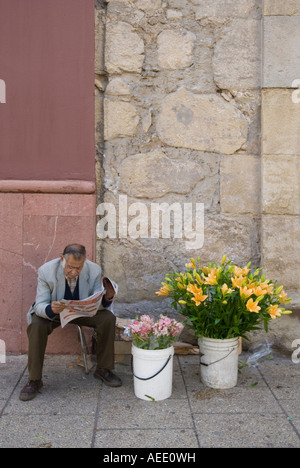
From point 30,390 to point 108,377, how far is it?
56 cm

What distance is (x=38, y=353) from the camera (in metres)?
3.29

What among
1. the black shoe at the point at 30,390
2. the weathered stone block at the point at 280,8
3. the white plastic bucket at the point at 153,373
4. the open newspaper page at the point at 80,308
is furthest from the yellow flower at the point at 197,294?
the weathered stone block at the point at 280,8

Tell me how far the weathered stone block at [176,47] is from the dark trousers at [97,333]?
219cm

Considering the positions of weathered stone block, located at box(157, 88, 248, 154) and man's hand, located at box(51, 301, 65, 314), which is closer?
man's hand, located at box(51, 301, 65, 314)

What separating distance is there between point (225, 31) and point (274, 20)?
41 centimetres

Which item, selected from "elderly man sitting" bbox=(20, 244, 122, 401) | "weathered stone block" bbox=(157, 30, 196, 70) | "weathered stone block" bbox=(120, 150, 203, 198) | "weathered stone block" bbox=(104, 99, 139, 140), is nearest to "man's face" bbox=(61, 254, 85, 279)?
"elderly man sitting" bbox=(20, 244, 122, 401)

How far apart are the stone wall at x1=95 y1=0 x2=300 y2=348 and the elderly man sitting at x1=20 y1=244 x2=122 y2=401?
62 centimetres

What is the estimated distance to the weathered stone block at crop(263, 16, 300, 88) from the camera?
392 centimetres

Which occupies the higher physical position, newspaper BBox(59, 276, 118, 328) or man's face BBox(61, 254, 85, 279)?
man's face BBox(61, 254, 85, 279)

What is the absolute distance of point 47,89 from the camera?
3.93m

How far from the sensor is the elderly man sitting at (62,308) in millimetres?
3281

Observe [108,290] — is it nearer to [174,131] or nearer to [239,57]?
[174,131]

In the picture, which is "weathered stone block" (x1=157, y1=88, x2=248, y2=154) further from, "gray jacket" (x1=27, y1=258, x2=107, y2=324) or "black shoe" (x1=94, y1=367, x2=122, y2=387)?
"black shoe" (x1=94, y1=367, x2=122, y2=387)

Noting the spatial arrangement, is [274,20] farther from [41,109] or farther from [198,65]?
[41,109]
